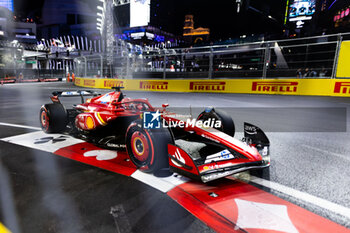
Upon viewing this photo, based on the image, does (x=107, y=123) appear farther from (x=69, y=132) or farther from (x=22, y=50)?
(x=22, y=50)

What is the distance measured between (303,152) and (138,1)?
70.4 feet

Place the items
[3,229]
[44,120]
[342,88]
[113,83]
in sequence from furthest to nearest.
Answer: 1. [113,83]
2. [342,88]
3. [44,120]
4. [3,229]

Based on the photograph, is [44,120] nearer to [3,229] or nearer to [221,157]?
[3,229]

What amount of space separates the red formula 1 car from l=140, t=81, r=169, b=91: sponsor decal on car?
904cm

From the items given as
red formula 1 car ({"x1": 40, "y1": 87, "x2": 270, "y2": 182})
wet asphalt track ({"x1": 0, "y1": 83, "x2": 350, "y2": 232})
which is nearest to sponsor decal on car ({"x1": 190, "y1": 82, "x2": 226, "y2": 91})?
wet asphalt track ({"x1": 0, "y1": 83, "x2": 350, "y2": 232})

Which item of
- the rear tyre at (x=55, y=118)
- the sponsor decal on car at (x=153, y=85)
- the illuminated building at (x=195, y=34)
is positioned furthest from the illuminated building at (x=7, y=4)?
the rear tyre at (x=55, y=118)

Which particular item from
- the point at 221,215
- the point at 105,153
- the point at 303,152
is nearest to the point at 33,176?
the point at 105,153

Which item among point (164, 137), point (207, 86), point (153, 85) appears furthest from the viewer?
point (153, 85)

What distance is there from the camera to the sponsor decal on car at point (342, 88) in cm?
860

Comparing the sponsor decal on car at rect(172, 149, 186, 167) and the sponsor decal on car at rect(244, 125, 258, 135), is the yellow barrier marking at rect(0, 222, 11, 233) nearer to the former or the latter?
the sponsor decal on car at rect(172, 149, 186, 167)

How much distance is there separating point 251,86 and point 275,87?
1.10 m

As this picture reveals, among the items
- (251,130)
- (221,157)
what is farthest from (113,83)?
(221,157)

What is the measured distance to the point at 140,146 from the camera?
102 inches

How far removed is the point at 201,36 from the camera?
3297 inches
